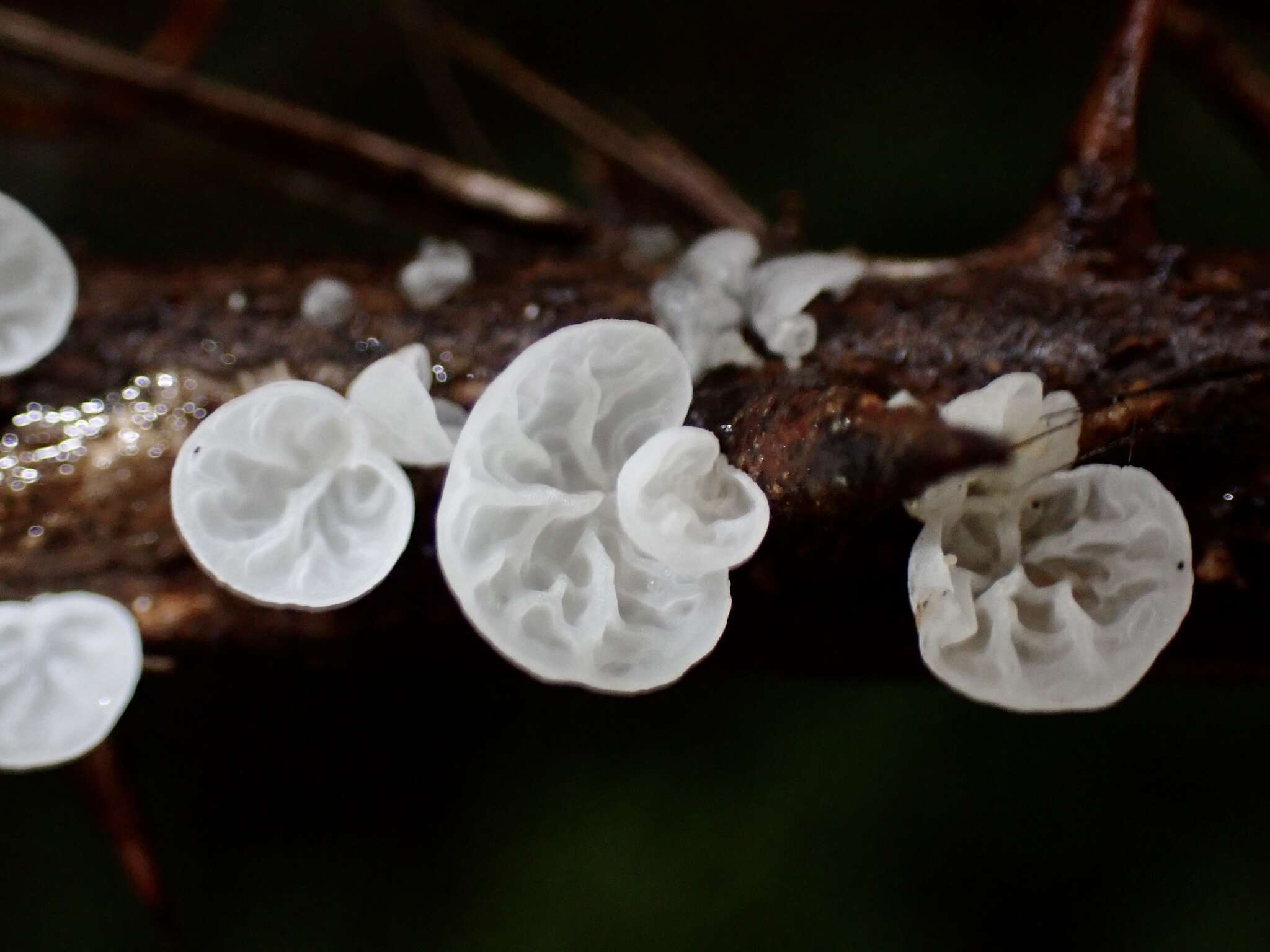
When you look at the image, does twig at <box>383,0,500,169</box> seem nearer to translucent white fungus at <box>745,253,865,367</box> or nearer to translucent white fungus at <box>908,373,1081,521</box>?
translucent white fungus at <box>745,253,865,367</box>

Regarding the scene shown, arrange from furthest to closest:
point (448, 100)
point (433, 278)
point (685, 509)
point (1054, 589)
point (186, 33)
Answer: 1. point (448, 100)
2. point (186, 33)
3. point (433, 278)
4. point (1054, 589)
5. point (685, 509)

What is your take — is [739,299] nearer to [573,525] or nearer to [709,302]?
[709,302]

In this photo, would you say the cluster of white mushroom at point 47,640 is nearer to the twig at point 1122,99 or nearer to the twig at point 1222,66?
the twig at point 1122,99

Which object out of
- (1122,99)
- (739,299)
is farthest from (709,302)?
(1122,99)

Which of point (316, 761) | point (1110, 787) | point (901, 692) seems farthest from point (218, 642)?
point (1110, 787)

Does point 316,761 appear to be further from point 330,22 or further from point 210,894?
point 330,22

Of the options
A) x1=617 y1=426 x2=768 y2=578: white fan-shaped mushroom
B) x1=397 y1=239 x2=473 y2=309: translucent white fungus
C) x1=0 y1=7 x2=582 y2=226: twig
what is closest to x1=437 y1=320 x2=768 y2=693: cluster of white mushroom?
x1=617 y1=426 x2=768 y2=578: white fan-shaped mushroom
